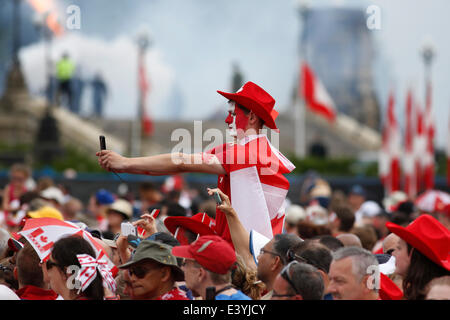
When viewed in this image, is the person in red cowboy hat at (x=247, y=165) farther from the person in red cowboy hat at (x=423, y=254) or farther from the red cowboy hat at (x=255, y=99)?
the person in red cowboy hat at (x=423, y=254)

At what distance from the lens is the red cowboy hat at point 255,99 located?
17.6ft

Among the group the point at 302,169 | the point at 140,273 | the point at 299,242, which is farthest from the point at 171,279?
the point at 302,169

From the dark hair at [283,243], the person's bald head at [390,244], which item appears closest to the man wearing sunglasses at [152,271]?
the dark hair at [283,243]

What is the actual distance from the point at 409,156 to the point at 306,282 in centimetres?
1839

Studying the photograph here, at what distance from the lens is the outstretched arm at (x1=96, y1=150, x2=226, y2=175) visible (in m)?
4.96

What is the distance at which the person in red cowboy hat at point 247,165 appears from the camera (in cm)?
515

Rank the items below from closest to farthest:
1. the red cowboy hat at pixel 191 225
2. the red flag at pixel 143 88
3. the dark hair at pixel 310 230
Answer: the red cowboy hat at pixel 191 225 → the dark hair at pixel 310 230 → the red flag at pixel 143 88

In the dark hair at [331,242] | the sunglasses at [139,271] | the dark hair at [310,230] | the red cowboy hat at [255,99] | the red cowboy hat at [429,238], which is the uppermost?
the red cowboy hat at [255,99]

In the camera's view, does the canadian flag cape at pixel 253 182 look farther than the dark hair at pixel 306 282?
Yes

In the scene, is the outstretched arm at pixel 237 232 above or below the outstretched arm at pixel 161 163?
below

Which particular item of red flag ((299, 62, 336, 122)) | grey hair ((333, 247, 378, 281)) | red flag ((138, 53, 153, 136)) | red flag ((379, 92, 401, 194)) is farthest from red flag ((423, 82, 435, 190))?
grey hair ((333, 247, 378, 281))

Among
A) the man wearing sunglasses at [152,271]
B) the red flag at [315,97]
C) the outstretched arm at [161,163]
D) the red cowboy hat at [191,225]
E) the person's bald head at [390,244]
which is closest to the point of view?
the man wearing sunglasses at [152,271]

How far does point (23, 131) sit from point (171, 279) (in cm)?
3077
